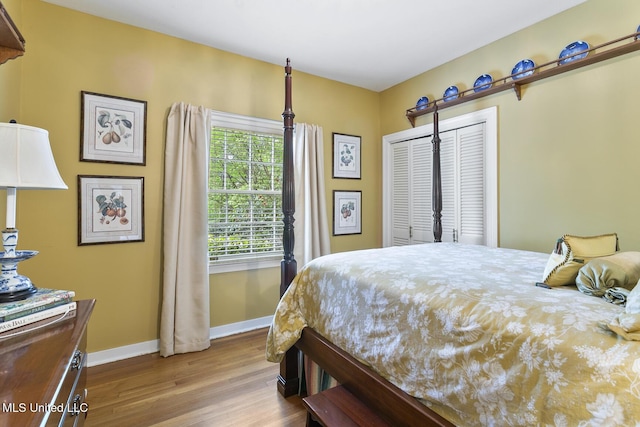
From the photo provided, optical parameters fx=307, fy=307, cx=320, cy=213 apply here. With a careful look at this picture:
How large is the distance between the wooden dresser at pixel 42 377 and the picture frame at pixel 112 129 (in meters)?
1.68

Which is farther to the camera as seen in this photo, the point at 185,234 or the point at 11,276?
the point at 185,234

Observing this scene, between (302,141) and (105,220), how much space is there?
6.36ft

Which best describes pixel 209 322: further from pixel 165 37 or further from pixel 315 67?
pixel 315 67

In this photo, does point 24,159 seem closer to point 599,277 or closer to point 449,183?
point 599,277

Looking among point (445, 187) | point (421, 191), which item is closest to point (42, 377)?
point (445, 187)

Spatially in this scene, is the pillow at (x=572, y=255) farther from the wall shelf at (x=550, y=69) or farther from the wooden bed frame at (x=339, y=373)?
the wall shelf at (x=550, y=69)

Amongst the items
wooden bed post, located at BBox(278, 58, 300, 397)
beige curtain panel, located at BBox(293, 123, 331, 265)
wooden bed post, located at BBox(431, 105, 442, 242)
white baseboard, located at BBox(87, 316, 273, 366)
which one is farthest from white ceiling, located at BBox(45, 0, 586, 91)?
white baseboard, located at BBox(87, 316, 273, 366)

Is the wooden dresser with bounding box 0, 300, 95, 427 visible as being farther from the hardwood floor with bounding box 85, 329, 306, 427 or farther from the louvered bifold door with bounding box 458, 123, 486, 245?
the louvered bifold door with bounding box 458, 123, 486, 245

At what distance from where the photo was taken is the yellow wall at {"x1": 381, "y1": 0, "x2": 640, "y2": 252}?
208 centimetres

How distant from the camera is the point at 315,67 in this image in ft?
11.0

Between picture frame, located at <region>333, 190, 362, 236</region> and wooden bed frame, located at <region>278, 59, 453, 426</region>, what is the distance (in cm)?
149

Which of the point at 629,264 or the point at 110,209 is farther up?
the point at 110,209

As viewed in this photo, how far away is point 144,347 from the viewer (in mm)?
2617

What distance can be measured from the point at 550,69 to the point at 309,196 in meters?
2.30
